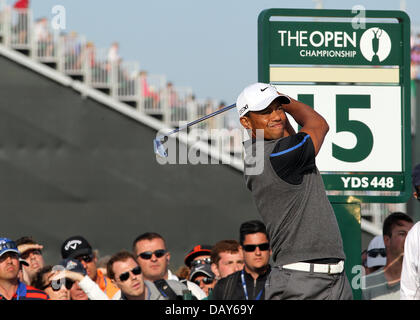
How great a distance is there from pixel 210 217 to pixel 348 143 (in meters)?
14.8

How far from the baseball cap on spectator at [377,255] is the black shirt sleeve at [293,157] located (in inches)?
146

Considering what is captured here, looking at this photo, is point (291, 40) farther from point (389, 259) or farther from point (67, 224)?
point (67, 224)

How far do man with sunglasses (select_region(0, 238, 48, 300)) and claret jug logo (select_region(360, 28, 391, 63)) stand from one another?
10.7 feet

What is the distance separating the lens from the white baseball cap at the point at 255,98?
537 centimetres

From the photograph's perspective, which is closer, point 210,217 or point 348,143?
point 348,143

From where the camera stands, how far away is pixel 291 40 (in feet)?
24.3


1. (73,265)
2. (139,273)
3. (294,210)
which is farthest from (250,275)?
(294,210)

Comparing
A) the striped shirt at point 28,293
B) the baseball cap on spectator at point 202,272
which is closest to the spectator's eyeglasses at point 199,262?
the baseball cap on spectator at point 202,272

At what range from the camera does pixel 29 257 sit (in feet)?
31.8

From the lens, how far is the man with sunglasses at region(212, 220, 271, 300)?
7.55 meters

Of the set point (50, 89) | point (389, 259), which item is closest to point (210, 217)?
point (50, 89)

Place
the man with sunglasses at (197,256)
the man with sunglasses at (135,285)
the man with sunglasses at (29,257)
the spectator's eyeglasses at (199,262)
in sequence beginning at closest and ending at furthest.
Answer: the man with sunglasses at (135,285) → the man with sunglasses at (29,257) → the spectator's eyeglasses at (199,262) → the man with sunglasses at (197,256)

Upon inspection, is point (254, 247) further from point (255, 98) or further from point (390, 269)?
point (255, 98)

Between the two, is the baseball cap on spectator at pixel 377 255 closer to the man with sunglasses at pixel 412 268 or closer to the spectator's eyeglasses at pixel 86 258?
the spectator's eyeglasses at pixel 86 258
